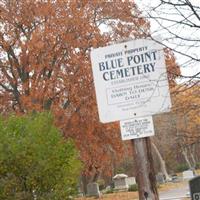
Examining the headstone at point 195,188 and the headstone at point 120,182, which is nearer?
the headstone at point 195,188

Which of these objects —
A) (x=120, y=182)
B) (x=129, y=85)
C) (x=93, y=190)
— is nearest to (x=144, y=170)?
(x=129, y=85)

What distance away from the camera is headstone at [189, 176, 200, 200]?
19.5 ft

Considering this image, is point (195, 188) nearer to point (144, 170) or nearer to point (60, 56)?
point (144, 170)

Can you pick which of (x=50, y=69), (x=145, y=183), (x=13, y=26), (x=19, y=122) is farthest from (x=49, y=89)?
(x=145, y=183)

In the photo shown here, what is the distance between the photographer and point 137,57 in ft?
20.1

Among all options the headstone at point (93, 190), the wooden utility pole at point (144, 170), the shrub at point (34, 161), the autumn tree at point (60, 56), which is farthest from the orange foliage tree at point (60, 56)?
the wooden utility pole at point (144, 170)

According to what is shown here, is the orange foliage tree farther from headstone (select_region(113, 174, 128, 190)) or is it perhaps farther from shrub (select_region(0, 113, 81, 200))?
headstone (select_region(113, 174, 128, 190))

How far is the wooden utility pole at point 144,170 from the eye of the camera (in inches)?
252

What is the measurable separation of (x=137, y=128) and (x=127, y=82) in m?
0.55

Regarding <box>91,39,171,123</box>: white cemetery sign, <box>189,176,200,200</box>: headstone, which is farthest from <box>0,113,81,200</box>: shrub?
<box>189,176,200,200</box>: headstone

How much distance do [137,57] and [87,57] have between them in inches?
721

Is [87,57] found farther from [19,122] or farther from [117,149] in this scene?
[19,122]

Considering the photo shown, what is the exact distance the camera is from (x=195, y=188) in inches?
236

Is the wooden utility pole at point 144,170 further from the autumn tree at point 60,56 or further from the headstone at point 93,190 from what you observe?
the headstone at point 93,190
